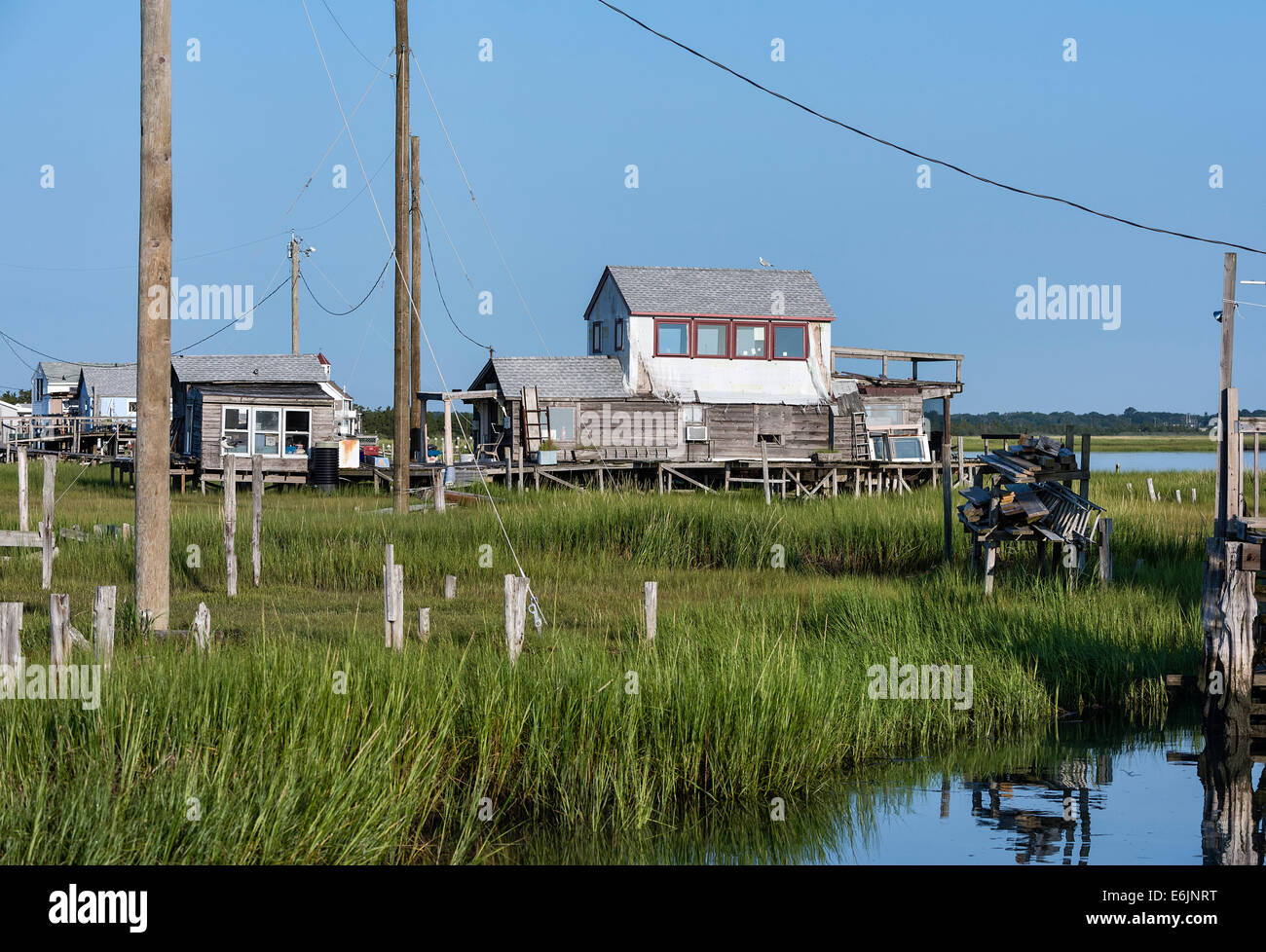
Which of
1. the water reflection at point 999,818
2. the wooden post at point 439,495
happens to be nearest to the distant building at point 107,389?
the wooden post at point 439,495

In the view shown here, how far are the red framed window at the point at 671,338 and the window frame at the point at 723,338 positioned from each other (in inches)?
9.6

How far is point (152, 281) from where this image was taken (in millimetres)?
11891

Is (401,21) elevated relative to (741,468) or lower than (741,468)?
elevated

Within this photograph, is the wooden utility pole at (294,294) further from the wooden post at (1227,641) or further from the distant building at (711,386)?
the wooden post at (1227,641)

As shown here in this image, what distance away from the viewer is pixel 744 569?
22438 millimetres

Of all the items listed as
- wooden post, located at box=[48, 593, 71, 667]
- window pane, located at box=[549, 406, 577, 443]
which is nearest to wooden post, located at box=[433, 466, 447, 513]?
window pane, located at box=[549, 406, 577, 443]

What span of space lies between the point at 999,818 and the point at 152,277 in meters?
8.92

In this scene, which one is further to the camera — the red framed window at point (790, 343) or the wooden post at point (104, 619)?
the red framed window at point (790, 343)

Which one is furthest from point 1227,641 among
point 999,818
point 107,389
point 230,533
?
point 107,389

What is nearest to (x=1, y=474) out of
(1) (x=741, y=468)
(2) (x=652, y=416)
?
(2) (x=652, y=416)

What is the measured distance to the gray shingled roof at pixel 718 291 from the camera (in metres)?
45.2

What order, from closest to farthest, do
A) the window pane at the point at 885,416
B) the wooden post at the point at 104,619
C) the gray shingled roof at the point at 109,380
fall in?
the wooden post at the point at 104,619, the window pane at the point at 885,416, the gray shingled roof at the point at 109,380
